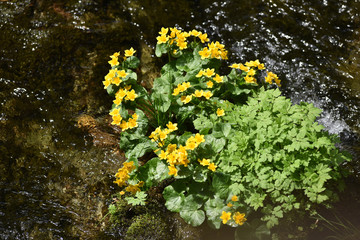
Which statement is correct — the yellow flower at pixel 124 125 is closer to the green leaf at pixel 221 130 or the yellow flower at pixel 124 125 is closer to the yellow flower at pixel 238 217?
the green leaf at pixel 221 130

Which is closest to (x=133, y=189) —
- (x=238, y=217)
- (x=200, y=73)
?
(x=238, y=217)

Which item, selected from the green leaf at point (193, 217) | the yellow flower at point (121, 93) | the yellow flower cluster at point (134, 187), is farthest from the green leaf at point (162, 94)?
the green leaf at point (193, 217)

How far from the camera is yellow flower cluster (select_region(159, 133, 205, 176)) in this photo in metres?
2.95

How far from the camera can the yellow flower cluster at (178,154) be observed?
2953mm

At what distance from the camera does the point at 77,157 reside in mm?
3773

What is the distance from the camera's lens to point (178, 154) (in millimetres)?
2969

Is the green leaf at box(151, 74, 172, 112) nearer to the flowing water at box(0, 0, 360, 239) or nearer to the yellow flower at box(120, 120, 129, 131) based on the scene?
the yellow flower at box(120, 120, 129, 131)

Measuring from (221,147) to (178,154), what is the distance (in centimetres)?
45

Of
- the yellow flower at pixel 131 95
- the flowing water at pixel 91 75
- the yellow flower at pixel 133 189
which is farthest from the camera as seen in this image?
the flowing water at pixel 91 75

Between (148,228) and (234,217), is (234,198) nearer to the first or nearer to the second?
(234,217)

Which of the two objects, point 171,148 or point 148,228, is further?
point 148,228

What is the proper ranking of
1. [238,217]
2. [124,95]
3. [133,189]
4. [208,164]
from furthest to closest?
1. [124,95]
2. [133,189]
3. [208,164]
4. [238,217]

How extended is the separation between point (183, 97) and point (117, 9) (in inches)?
80.2

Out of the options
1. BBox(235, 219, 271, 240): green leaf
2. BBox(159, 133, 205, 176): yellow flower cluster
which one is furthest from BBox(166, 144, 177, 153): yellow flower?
BBox(235, 219, 271, 240): green leaf
